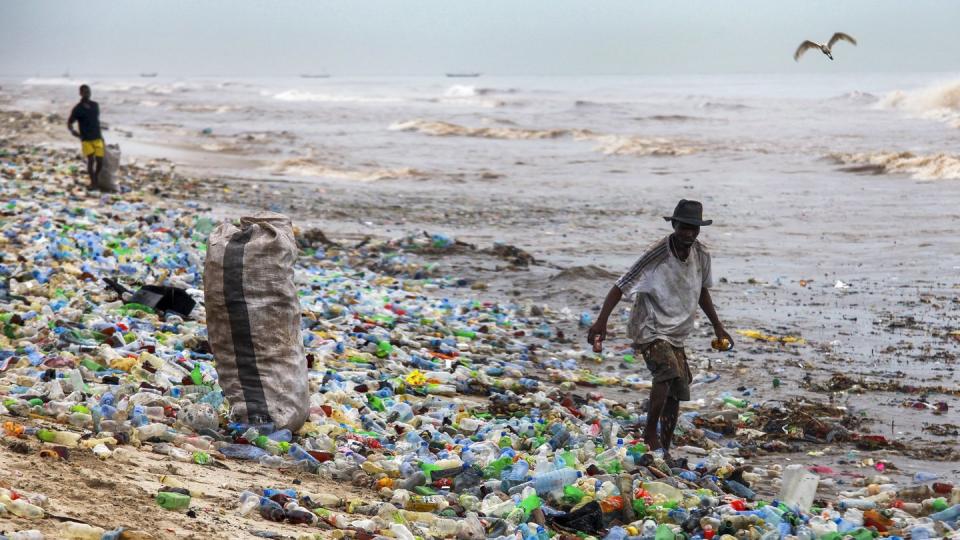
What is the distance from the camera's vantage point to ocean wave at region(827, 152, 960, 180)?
22.9 m

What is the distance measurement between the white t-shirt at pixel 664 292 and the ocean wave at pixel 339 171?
17.4m

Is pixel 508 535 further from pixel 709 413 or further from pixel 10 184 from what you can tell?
pixel 10 184

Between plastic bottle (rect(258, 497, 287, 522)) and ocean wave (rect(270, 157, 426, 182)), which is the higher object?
ocean wave (rect(270, 157, 426, 182))

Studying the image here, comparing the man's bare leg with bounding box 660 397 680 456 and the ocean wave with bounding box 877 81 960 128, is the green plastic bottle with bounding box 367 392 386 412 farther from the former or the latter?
the ocean wave with bounding box 877 81 960 128

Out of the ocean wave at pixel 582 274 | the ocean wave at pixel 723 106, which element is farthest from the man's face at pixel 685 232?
the ocean wave at pixel 723 106

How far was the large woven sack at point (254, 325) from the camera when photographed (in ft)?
18.6

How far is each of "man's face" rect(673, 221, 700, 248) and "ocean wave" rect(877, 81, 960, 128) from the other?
116ft

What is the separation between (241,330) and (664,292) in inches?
92.3

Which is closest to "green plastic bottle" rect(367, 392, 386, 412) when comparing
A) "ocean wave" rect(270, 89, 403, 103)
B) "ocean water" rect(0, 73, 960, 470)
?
"ocean water" rect(0, 73, 960, 470)

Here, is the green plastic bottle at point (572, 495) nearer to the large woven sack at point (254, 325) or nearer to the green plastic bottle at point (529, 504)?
the green plastic bottle at point (529, 504)

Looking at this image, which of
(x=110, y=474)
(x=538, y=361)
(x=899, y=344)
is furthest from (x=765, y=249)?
(x=110, y=474)

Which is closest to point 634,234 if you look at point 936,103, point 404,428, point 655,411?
point 655,411

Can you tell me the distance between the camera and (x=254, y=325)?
5.70 metres

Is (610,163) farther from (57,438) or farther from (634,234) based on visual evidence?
(57,438)
